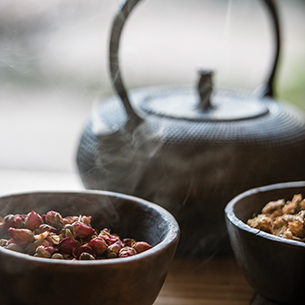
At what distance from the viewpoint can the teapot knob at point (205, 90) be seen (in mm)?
928

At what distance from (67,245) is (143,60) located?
9.54 feet

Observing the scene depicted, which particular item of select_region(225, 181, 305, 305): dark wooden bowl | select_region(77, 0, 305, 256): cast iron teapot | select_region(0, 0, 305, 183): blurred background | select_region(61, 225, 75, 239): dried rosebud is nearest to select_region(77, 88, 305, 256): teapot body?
select_region(77, 0, 305, 256): cast iron teapot

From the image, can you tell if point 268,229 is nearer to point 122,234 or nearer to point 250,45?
point 122,234

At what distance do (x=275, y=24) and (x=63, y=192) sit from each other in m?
0.71

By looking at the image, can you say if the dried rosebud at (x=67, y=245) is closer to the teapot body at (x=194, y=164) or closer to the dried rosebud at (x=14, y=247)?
the dried rosebud at (x=14, y=247)

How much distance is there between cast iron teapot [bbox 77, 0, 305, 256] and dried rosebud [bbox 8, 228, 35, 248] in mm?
316

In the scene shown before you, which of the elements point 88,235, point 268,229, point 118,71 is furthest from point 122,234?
point 118,71

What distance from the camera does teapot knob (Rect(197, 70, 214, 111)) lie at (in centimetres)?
93

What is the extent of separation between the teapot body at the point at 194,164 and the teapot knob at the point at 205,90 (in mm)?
80

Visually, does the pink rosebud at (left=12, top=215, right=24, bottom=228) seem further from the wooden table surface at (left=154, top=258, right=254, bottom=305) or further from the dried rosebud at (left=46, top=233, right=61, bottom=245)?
the wooden table surface at (left=154, top=258, right=254, bottom=305)

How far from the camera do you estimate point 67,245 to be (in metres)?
0.54

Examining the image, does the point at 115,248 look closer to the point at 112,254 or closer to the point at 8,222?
the point at 112,254

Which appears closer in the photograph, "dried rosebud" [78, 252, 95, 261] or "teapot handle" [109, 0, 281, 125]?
"dried rosebud" [78, 252, 95, 261]

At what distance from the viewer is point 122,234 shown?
2.18 feet
